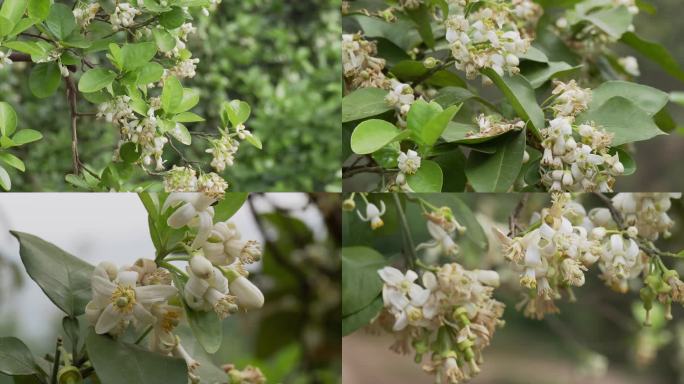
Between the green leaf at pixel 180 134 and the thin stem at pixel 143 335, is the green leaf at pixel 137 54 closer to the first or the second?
the green leaf at pixel 180 134

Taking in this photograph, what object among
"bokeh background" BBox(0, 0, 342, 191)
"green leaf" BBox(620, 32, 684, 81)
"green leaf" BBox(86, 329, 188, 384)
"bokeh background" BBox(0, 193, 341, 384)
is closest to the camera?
"green leaf" BBox(86, 329, 188, 384)

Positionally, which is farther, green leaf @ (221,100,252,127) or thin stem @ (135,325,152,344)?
green leaf @ (221,100,252,127)

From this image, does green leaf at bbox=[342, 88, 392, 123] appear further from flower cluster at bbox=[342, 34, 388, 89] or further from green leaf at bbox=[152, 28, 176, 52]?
green leaf at bbox=[152, 28, 176, 52]

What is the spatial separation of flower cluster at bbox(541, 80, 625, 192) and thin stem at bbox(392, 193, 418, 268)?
14 cm

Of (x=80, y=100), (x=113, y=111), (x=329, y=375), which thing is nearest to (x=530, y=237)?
(x=113, y=111)

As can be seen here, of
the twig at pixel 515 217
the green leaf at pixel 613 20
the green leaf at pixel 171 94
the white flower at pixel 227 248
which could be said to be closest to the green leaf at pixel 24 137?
the green leaf at pixel 171 94

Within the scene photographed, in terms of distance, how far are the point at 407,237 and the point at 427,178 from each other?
0.08m

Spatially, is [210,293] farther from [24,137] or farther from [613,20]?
[613,20]

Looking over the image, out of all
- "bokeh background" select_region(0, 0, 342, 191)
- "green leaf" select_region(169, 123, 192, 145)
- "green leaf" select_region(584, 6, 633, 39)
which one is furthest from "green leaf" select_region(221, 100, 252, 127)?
"bokeh background" select_region(0, 0, 342, 191)

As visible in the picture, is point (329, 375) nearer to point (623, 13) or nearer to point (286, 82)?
point (623, 13)

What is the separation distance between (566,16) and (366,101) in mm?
381

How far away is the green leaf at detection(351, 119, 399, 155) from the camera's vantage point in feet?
2.28

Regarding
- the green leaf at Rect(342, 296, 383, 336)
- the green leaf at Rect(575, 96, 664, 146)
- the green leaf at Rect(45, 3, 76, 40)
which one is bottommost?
the green leaf at Rect(342, 296, 383, 336)

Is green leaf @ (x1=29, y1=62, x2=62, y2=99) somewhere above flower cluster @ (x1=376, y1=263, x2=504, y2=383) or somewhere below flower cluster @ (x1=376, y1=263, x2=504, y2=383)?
above
